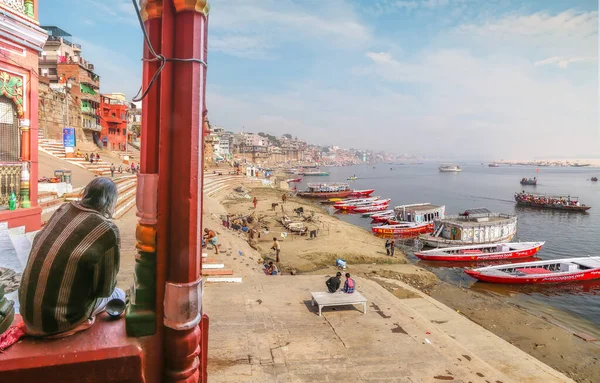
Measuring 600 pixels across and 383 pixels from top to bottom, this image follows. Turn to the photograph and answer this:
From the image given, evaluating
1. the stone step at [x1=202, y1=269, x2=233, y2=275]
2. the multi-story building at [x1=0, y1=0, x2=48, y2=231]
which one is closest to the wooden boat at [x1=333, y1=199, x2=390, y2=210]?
the stone step at [x1=202, y1=269, x2=233, y2=275]

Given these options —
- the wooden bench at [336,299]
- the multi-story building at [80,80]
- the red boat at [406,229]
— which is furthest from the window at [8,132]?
the multi-story building at [80,80]

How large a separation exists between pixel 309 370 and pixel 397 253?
22.0 meters

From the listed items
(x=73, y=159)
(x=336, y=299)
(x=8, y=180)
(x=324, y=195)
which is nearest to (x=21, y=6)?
(x=8, y=180)

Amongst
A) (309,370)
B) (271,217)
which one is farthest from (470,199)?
(309,370)

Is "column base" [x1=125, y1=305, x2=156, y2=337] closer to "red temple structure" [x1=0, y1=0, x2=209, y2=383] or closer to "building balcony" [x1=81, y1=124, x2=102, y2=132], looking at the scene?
"red temple structure" [x1=0, y1=0, x2=209, y2=383]

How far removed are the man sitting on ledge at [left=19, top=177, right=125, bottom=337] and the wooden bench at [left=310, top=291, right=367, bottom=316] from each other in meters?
6.31

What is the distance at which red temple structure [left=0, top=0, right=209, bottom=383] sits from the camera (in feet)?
10.0

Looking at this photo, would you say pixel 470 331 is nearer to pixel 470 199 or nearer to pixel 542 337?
pixel 542 337

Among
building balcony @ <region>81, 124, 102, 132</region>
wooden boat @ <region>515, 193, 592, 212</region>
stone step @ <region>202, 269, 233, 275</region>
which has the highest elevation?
building balcony @ <region>81, 124, 102, 132</region>

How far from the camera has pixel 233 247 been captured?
18156mm

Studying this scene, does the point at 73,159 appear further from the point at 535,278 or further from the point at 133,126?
the point at 133,126

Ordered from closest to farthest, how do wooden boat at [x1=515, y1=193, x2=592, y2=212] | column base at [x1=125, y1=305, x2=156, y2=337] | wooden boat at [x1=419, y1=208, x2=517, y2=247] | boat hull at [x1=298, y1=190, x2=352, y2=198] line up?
1. column base at [x1=125, y1=305, x2=156, y2=337]
2. wooden boat at [x1=419, y1=208, x2=517, y2=247]
3. wooden boat at [x1=515, y1=193, x2=592, y2=212]
4. boat hull at [x1=298, y1=190, x2=352, y2=198]

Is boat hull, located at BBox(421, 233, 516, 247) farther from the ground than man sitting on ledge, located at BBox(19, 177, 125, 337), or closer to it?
closer to it

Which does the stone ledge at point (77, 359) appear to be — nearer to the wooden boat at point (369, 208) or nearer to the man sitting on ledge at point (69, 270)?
the man sitting on ledge at point (69, 270)
